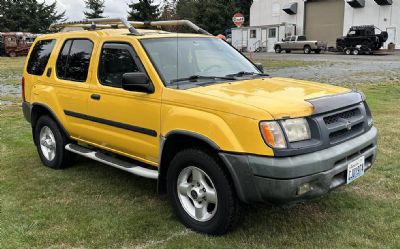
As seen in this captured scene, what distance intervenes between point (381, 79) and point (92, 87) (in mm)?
13756

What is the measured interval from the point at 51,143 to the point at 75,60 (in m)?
1.31

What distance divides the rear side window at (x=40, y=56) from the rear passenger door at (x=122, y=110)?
1.38 metres

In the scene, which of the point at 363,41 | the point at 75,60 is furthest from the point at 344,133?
the point at 363,41

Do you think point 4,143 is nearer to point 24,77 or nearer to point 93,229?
point 24,77

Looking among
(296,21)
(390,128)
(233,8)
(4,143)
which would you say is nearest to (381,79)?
(390,128)

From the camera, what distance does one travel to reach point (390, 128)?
7.60 metres

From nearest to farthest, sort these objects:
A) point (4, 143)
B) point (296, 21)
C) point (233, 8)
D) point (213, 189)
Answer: point (213, 189)
point (4, 143)
point (296, 21)
point (233, 8)

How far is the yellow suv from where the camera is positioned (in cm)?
344

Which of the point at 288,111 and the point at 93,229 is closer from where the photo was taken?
the point at 288,111

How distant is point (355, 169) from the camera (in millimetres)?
3873

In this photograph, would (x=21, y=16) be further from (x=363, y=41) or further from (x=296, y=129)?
(x=296, y=129)

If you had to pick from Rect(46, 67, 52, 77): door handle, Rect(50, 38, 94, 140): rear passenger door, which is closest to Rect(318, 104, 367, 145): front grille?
Rect(50, 38, 94, 140): rear passenger door

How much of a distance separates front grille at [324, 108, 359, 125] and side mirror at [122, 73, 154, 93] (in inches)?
65.4

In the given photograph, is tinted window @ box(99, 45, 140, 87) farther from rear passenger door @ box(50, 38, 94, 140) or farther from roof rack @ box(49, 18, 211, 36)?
roof rack @ box(49, 18, 211, 36)
